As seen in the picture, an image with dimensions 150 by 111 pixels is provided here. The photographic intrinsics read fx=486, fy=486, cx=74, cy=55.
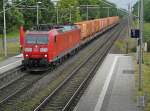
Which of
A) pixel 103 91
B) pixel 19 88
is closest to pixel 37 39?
pixel 19 88

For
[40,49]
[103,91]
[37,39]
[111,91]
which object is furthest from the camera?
[37,39]

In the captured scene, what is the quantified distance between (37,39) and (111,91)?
391 inches

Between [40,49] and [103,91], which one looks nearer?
[103,91]

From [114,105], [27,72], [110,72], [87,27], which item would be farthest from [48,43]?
[87,27]

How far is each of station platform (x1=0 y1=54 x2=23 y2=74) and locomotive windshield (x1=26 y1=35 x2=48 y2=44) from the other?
2634mm

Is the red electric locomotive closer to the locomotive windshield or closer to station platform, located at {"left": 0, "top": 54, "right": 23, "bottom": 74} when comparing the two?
the locomotive windshield

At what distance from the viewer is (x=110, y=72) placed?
111ft

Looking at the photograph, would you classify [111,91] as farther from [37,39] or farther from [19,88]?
[37,39]

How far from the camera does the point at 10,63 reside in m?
38.6

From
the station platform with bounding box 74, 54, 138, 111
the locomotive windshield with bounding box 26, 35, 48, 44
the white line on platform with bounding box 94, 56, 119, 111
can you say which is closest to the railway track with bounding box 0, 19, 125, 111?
the locomotive windshield with bounding box 26, 35, 48, 44

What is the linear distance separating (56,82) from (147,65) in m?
11.3

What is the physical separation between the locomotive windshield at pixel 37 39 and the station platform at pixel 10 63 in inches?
104

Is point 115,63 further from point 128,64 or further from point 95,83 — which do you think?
point 95,83

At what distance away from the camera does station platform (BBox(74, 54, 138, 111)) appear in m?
22.0
